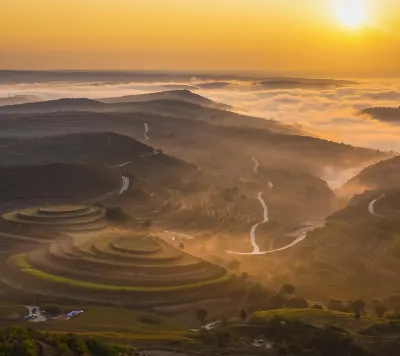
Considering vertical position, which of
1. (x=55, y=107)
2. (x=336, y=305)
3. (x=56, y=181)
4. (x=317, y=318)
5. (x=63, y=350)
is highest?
(x=55, y=107)

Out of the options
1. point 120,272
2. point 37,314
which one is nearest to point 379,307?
point 120,272

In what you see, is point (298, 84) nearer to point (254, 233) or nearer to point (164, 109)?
point (164, 109)

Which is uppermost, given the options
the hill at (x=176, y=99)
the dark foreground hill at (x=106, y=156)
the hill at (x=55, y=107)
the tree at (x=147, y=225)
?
the hill at (x=176, y=99)

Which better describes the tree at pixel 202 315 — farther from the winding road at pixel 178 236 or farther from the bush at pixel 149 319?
the winding road at pixel 178 236

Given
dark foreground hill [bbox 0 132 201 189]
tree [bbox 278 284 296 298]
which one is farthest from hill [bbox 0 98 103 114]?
tree [bbox 278 284 296 298]

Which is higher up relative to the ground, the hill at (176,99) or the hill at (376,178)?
the hill at (176,99)

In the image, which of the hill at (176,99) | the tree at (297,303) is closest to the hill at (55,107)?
the hill at (176,99)
